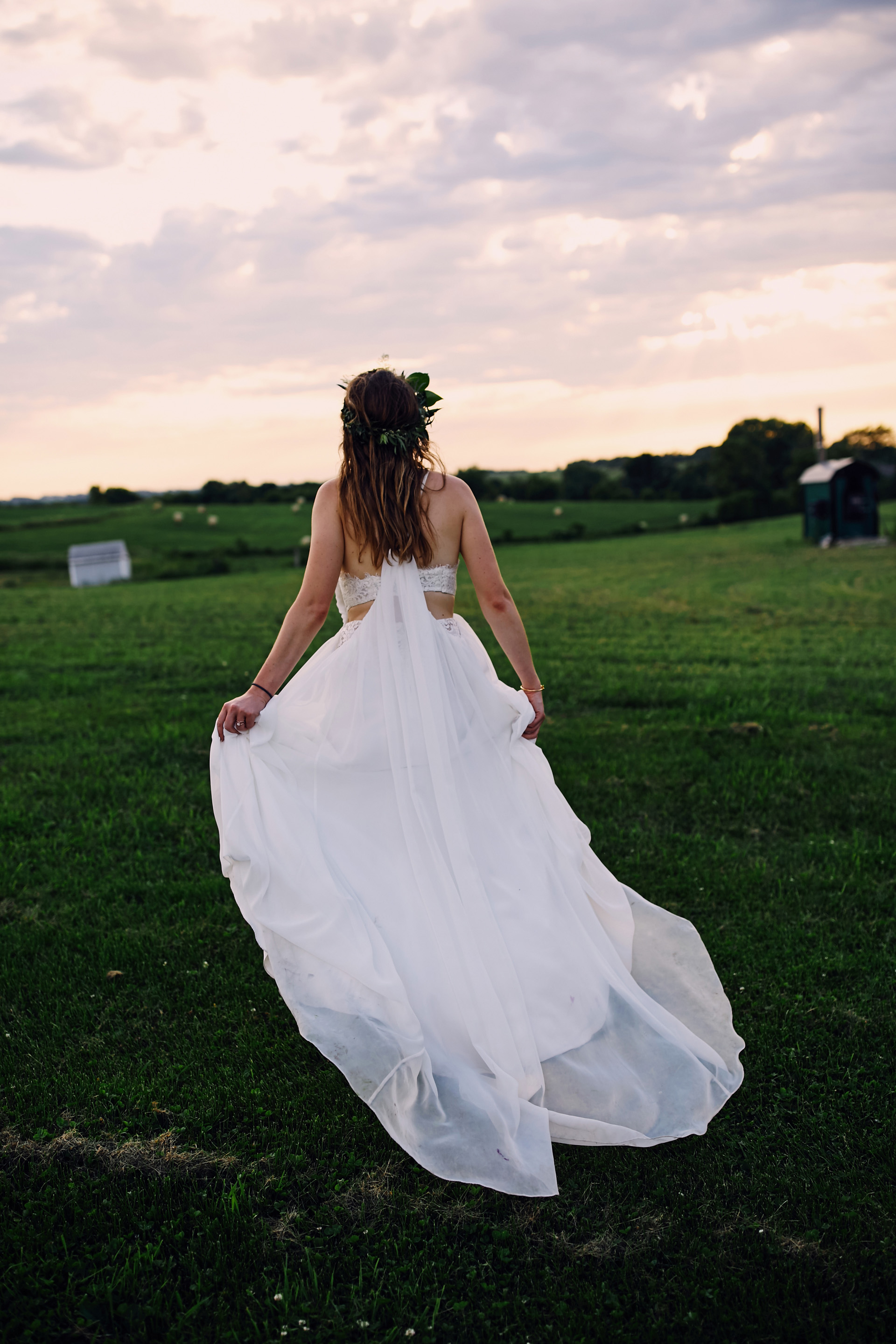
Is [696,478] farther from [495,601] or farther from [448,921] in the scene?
[448,921]

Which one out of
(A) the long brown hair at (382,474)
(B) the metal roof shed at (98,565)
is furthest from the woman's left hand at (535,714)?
(B) the metal roof shed at (98,565)

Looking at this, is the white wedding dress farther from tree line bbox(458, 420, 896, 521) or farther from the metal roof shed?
tree line bbox(458, 420, 896, 521)

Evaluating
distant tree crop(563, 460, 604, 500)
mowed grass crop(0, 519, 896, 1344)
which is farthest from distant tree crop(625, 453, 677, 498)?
mowed grass crop(0, 519, 896, 1344)

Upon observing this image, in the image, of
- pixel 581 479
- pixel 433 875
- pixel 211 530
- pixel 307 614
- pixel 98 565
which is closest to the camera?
pixel 433 875

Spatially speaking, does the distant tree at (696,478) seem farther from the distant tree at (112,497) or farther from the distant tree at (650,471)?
the distant tree at (112,497)

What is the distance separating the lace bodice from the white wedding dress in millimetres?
12

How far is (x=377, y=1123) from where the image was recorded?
378cm

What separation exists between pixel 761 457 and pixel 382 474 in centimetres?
7517

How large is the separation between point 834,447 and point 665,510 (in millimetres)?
23331

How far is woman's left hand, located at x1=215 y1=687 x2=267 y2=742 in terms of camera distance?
14.0 ft

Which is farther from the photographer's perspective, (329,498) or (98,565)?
(98,565)

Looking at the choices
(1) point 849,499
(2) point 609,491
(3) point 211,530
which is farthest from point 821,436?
(3) point 211,530

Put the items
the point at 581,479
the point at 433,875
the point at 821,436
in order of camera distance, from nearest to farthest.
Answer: the point at 433,875 → the point at 821,436 → the point at 581,479

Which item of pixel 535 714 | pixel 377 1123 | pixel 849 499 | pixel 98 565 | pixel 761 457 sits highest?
pixel 761 457
